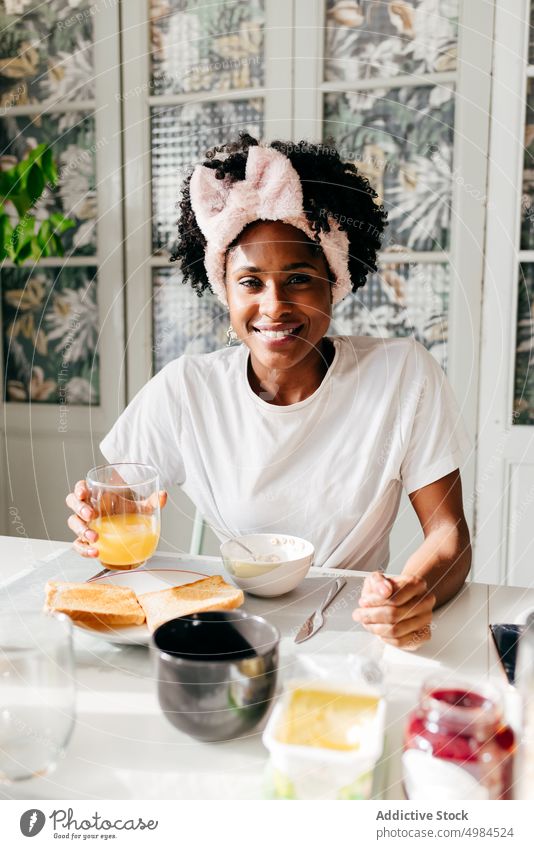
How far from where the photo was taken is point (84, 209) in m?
1.43

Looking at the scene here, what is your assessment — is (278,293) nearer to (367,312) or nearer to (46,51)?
(367,312)

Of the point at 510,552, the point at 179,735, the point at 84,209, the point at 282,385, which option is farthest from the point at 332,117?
the point at 179,735

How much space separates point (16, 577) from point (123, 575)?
0.12 m

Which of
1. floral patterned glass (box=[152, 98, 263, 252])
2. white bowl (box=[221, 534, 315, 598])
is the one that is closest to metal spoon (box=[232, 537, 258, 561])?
white bowl (box=[221, 534, 315, 598])

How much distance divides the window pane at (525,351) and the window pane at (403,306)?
0.43 ft

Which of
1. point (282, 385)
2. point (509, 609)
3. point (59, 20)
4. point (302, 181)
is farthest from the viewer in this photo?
point (59, 20)

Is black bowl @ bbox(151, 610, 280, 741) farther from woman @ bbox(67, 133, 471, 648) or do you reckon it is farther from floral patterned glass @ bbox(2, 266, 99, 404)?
floral patterned glass @ bbox(2, 266, 99, 404)

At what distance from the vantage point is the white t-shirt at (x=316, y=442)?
Answer: 793mm

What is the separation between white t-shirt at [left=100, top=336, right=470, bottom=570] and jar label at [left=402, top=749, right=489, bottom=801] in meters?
0.42

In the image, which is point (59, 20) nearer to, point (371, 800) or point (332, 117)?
point (332, 117)

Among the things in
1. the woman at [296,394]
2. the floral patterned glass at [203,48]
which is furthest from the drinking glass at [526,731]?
the floral patterned glass at [203,48]

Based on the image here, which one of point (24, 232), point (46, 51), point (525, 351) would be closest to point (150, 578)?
point (24, 232)

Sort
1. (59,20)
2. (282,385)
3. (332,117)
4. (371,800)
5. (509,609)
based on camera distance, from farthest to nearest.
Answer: (59,20), (332,117), (282,385), (509,609), (371,800)

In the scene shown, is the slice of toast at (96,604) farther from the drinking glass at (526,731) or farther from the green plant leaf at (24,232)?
the green plant leaf at (24,232)
